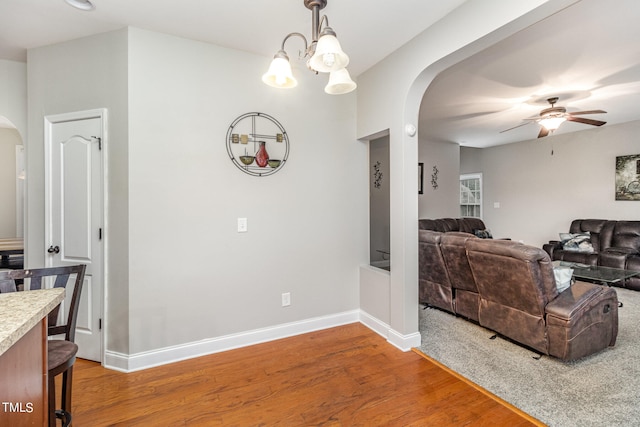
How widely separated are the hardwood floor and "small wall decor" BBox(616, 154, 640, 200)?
17.8 ft

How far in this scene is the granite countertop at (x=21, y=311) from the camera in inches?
36.7

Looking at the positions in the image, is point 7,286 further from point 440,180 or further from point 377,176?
point 440,180

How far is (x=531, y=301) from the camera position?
249 centimetres

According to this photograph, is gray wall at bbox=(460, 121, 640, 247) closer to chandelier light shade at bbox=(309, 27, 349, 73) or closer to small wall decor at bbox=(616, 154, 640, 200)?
small wall decor at bbox=(616, 154, 640, 200)

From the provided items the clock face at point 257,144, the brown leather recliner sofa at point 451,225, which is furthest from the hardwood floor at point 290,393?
the brown leather recliner sofa at point 451,225

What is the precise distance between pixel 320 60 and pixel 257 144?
1351 millimetres

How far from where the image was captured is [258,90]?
111 inches

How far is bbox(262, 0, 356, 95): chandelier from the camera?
4.99 ft

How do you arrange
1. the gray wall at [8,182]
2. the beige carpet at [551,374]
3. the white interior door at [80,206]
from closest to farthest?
the beige carpet at [551,374], the white interior door at [80,206], the gray wall at [8,182]

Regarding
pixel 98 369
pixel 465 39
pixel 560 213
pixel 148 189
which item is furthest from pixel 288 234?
pixel 560 213

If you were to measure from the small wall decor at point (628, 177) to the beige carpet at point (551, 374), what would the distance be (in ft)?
10.5

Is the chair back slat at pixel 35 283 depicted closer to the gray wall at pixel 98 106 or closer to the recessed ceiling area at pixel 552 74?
the gray wall at pixel 98 106

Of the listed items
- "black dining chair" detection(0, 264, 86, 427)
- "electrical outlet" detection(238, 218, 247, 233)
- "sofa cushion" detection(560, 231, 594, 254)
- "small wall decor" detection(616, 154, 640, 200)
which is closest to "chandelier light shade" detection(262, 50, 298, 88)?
"electrical outlet" detection(238, 218, 247, 233)

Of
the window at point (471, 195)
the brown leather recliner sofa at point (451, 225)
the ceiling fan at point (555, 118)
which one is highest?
the ceiling fan at point (555, 118)
